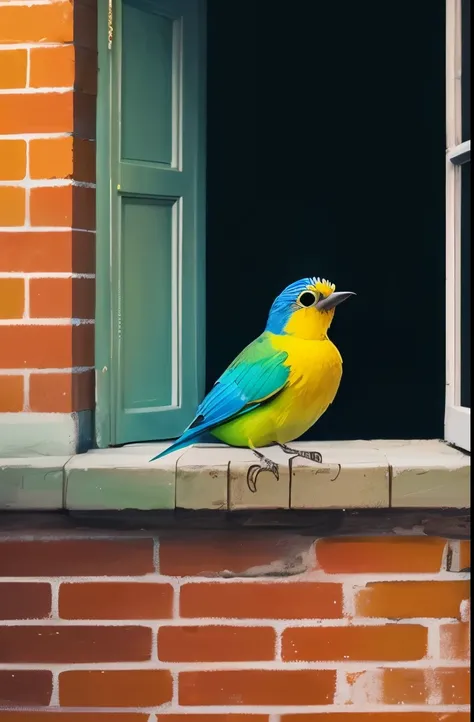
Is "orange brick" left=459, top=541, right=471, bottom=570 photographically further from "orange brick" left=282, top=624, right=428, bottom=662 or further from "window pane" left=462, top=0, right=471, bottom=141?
"window pane" left=462, top=0, right=471, bottom=141

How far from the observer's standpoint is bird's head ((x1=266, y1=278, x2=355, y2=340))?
2246mm

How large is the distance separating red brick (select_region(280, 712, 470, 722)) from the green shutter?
799mm

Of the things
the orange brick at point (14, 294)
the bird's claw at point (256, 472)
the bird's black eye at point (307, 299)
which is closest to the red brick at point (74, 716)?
the bird's claw at point (256, 472)

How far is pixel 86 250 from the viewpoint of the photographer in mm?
2266

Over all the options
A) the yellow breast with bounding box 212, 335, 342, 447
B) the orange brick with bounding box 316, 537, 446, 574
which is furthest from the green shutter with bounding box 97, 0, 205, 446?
the orange brick with bounding box 316, 537, 446, 574

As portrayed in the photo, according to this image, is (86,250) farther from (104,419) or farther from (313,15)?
(313,15)

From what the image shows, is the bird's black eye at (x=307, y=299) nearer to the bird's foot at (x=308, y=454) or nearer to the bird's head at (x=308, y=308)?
the bird's head at (x=308, y=308)

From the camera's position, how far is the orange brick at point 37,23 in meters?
2.21

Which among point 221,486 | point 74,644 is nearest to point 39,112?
point 221,486

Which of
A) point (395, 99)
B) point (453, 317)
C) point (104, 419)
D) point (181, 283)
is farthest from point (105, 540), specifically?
point (395, 99)

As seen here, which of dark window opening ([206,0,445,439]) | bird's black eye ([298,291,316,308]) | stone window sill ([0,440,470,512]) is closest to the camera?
stone window sill ([0,440,470,512])

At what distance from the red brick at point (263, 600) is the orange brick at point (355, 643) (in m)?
0.04

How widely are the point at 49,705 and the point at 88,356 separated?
0.87 m

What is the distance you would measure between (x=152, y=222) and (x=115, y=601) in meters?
0.99
